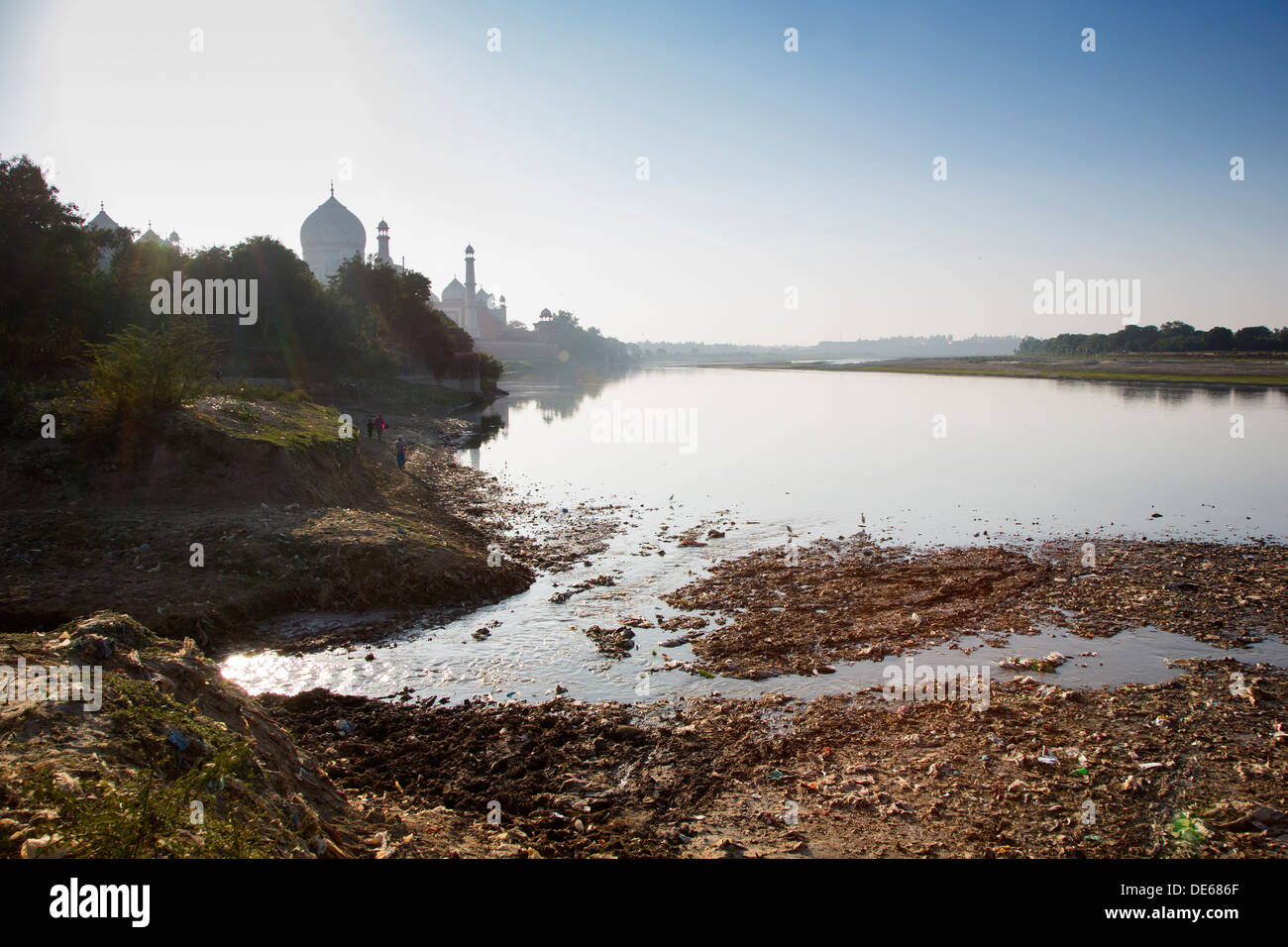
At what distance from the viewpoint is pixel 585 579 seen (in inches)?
558

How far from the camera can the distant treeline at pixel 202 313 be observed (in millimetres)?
26438

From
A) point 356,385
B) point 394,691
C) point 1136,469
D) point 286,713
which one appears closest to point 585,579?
point 394,691

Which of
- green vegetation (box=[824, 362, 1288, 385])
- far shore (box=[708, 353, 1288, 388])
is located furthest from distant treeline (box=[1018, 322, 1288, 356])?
green vegetation (box=[824, 362, 1288, 385])

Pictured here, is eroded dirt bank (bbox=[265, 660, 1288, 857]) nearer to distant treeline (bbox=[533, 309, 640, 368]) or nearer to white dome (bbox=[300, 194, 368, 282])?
white dome (bbox=[300, 194, 368, 282])

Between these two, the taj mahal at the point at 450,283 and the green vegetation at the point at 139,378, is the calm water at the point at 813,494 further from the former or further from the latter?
the taj mahal at the point at 450,283

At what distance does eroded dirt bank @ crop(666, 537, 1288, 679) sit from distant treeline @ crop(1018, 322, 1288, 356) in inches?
4547

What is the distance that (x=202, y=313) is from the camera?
41219 millimetres

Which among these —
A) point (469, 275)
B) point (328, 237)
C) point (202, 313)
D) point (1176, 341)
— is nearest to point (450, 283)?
point (469, 275)

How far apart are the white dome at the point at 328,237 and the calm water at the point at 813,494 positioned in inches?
1893

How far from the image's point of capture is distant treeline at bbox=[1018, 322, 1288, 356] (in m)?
105

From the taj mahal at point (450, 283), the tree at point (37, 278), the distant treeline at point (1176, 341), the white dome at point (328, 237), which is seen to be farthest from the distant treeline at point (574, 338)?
the tree at point (37, 278)
